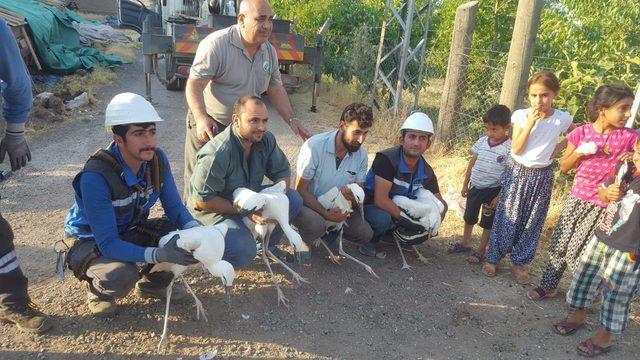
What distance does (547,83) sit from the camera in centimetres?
311

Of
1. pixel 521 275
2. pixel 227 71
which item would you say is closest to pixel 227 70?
pixel 227 71

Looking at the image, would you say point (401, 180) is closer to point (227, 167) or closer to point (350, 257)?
point (350, 257)

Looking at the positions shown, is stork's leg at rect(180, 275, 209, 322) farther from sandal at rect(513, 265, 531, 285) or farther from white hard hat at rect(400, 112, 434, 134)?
sandal at rect(513, 265, 531, 285)

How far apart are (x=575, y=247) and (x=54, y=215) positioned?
14.0 ft

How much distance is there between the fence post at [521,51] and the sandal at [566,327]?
7.45 ft

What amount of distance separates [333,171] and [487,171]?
130cm

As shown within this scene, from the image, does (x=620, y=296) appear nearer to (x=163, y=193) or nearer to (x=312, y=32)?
(x=163, y=193)

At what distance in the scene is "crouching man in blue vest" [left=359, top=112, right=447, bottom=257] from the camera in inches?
139

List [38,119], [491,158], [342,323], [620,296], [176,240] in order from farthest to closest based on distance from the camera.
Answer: [38,119] < [491,158] < [342,323] < [620,296] < [176,240]

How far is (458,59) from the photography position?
5.66m

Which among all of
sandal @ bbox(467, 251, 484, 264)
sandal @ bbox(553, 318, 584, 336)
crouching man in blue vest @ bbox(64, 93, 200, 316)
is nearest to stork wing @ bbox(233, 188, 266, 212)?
crouching man in blue vest @ bbox(64, 93, 200, 316)

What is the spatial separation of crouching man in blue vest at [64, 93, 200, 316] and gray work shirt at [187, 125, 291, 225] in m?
0.26

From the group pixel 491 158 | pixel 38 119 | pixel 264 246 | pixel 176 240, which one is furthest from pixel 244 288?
pixel 38 119

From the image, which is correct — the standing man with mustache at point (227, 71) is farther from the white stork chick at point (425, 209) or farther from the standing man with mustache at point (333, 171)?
the white stork chick at point (425, 209)
